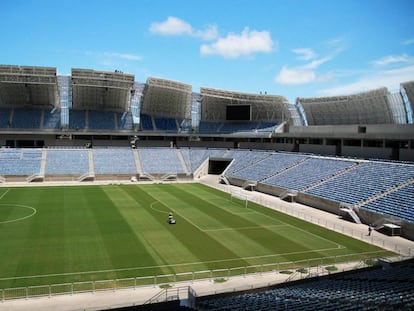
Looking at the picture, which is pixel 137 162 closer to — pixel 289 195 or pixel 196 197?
pixel 196 197

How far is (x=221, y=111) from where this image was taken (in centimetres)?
7475

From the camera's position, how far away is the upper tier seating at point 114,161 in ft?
187

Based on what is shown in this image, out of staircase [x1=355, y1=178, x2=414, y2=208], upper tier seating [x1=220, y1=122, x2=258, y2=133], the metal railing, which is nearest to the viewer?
the metal railing

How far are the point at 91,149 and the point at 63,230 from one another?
116 ft

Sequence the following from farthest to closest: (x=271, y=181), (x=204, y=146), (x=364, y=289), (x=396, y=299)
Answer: (x=204, y=146)
(x=271, y=181)
(x=364, y=289)
(x=396, y=299)

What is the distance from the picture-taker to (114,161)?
59656 mm

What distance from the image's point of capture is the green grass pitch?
2097cm

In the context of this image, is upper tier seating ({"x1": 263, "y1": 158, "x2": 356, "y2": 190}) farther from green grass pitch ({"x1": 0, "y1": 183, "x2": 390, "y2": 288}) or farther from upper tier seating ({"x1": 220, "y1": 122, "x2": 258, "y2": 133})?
upper tier seating ({"x1": 220, "y1": 122, "x2": 258, "y2": 133})

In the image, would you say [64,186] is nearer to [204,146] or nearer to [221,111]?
[204,146]

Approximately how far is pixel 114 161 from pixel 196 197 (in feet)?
67.5

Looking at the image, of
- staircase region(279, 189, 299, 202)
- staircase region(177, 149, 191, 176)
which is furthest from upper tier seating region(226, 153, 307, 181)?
staircase region(279, 189, 299, 202)

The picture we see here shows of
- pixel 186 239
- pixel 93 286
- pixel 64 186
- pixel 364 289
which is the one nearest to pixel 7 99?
pixel 64 186

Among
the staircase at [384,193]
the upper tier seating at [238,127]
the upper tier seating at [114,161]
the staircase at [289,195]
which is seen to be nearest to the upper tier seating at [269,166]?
the staircase at [289,195]

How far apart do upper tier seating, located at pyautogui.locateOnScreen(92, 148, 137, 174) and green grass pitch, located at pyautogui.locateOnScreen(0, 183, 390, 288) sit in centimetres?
1605
